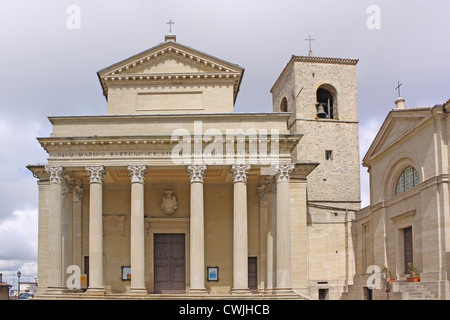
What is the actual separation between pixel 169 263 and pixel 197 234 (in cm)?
517

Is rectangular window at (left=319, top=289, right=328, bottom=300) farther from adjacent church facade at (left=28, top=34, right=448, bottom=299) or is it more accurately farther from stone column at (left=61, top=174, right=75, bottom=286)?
stone column at (left=61, top=174, right=75, bottom=286)

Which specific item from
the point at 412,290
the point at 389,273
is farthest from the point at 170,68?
the point at 412,290

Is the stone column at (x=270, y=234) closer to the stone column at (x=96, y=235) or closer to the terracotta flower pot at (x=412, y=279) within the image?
the terracotta flower pot at (x=412, y=279)

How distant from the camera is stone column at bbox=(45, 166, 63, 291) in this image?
2533cm

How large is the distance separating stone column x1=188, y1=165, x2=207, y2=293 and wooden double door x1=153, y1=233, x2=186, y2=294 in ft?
14.5

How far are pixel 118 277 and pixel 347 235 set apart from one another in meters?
14.3

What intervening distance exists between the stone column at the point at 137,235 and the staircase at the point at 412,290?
11.5m

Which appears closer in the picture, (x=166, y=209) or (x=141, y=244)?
(x=141, y=244)

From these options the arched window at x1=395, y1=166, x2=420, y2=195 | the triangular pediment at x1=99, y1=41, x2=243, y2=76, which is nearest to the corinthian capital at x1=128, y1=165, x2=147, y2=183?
the triangular pediment at x1=99, y1=41, x2=243, y2=76

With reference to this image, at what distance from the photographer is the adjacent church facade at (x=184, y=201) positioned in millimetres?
25453

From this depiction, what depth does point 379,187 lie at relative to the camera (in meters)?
31.2
